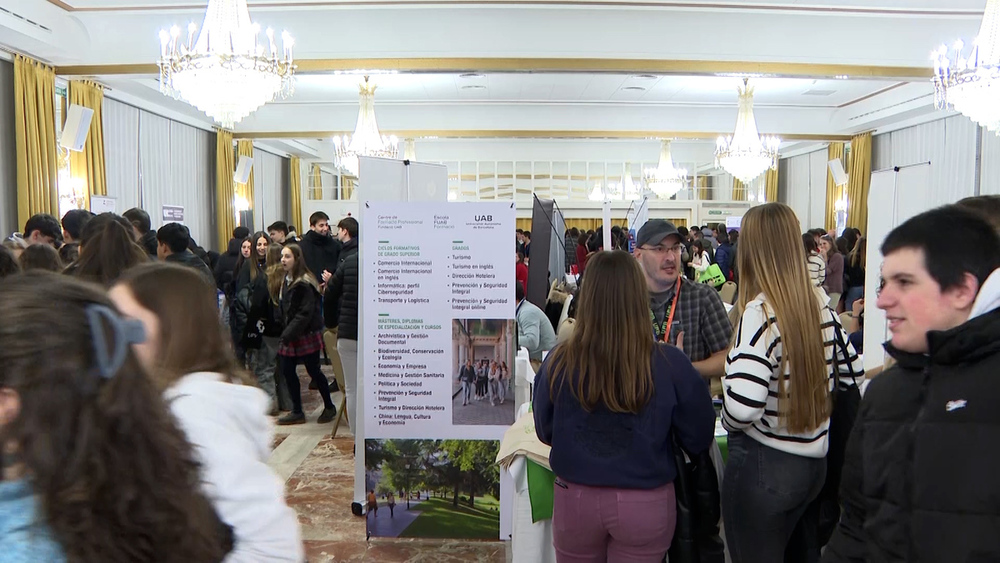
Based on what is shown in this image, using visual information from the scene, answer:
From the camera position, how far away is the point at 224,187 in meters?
13.5

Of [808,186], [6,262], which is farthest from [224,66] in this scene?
[808,186]

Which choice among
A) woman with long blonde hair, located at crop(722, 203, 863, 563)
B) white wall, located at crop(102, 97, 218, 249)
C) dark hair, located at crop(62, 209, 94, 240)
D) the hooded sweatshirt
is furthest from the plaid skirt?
white wall, located at crop(102, 97, 218, 249)

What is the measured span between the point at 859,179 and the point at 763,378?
13.6 meters

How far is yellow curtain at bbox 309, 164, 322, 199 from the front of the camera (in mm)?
18922

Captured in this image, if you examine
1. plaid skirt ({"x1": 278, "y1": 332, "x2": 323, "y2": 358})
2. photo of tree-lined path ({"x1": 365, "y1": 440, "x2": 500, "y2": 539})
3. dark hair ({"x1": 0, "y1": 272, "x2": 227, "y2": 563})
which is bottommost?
photo of tree-lined path ({"x1": 365, "y1": 440, "x2": 500, "y2": 539})

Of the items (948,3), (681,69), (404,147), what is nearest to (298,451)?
(681,69)

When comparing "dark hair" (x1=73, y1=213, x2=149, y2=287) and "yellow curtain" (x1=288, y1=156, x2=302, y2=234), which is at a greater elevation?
"yellow curtain" (x1=288, y1=156, x2=302, y2=234)

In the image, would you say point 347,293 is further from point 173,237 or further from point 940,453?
point 940,453

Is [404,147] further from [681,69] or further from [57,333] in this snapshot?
[57,333]

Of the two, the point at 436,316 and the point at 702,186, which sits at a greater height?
the point at 702,186

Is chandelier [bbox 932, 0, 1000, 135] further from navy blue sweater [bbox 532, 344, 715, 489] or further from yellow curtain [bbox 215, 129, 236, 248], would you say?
yellow curtain [bbox 215, 129, 236, 248]

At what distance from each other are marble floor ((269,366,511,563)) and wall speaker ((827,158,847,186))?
12.1m

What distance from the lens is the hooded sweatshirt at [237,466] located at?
1253 mm

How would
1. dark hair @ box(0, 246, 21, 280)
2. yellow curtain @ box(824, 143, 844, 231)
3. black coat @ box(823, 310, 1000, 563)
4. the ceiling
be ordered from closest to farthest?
black coat @ box(823, 310, 1000, 563) < dark hair @ box(0, 246, 21, 280) < the ceiling < yellow curtain @ box(824, 143, 844, 231)
